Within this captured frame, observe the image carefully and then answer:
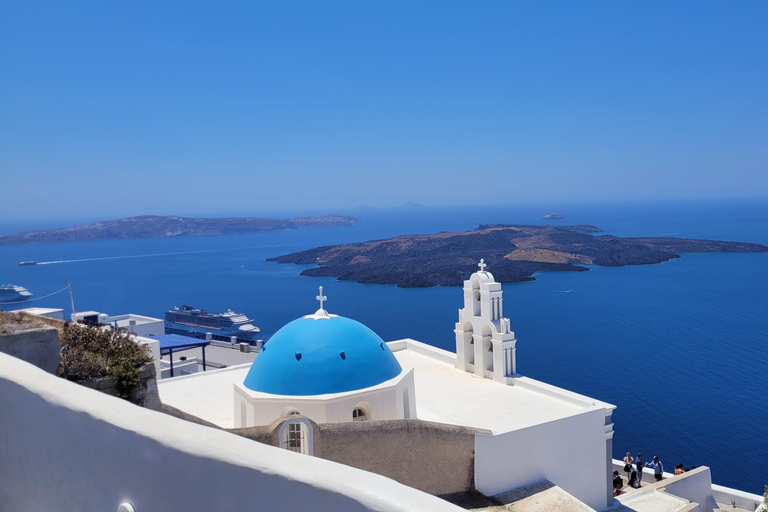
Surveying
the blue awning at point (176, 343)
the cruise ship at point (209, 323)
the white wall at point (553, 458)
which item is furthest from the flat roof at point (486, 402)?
the cruise ship at point (209, 323)

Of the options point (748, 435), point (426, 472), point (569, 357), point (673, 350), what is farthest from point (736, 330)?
point (426, 472)

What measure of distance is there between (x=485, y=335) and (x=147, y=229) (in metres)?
156

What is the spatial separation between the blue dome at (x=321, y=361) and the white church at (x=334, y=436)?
0.8 inches

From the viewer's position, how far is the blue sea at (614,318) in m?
24.2

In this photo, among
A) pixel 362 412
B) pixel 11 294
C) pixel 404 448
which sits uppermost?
pixel 362 412

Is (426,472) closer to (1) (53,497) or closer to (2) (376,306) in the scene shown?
(1) (53,497)

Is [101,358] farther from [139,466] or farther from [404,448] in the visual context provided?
[404,448]

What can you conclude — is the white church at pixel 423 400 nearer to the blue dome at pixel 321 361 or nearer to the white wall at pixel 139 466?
the blue dome at pixel 321 361

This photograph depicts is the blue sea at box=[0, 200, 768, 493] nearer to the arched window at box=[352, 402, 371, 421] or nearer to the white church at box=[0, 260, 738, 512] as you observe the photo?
the white church at box=[0, 260, 738, 512]

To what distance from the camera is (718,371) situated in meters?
31.7

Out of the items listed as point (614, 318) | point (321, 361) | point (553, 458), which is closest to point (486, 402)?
point (553, 458)

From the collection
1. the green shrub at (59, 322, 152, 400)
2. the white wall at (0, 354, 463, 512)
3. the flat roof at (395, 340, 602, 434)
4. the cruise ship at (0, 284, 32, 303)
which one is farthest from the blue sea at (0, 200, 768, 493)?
the white wall at (0, 354, 463, 512)

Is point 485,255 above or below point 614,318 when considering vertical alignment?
above

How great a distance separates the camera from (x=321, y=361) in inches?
357
